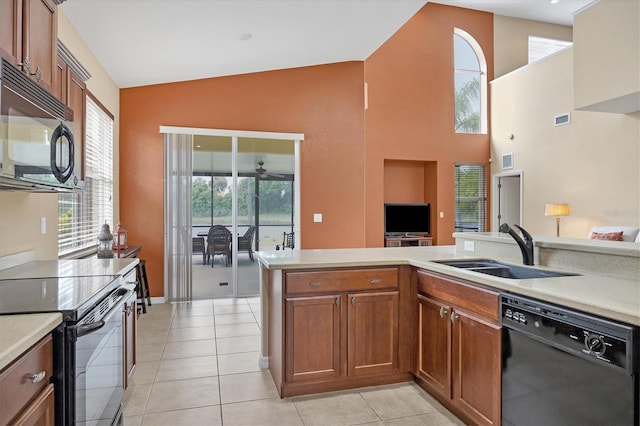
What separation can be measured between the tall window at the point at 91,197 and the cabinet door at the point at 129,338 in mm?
1126

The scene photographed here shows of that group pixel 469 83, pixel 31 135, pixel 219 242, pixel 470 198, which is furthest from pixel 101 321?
pixel 469 83

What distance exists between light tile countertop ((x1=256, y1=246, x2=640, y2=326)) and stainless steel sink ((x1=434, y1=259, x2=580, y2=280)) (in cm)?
10

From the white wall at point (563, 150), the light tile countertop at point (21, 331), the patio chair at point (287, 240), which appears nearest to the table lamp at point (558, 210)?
the white wall at point (563, 150)

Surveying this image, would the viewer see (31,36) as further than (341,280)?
No

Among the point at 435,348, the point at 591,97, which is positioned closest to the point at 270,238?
the point at 435,348

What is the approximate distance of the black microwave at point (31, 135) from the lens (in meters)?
1.47

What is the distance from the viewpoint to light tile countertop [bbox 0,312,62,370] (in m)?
1.01

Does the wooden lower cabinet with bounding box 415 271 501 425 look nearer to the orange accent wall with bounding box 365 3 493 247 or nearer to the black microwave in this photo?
the black microwave

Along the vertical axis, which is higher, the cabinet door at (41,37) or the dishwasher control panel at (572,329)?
the cabinet door at (41,37)

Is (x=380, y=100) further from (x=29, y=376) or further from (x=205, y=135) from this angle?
(x=29, y=376)

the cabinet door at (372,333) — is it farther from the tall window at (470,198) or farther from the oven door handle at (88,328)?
the tall window at (470,198)

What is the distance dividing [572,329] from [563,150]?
6725mm

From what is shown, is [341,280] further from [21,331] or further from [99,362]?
[21,331]

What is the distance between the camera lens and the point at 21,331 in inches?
44.9
